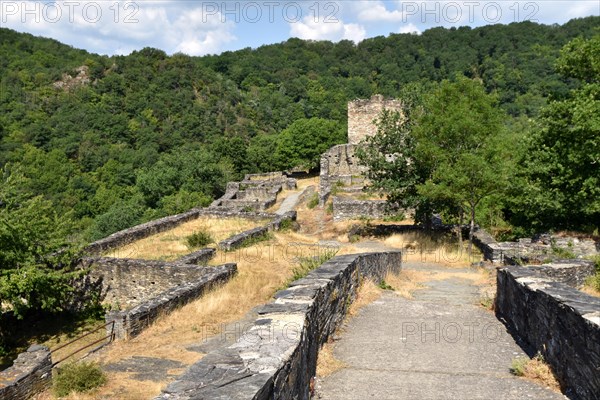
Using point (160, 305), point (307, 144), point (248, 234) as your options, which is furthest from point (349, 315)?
point (307, 144)

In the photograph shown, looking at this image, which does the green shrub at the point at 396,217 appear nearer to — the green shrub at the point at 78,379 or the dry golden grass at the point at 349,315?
the dry golden grass at the point at 349,315

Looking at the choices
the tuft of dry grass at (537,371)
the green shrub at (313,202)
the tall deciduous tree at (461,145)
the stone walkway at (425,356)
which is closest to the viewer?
the stone walkway at (425,356)

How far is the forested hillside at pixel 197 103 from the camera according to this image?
169 feet

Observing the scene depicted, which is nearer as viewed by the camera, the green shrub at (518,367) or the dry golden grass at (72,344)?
the green shrub at (518,367)

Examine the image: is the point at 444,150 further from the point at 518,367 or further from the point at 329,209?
the point at 518,367

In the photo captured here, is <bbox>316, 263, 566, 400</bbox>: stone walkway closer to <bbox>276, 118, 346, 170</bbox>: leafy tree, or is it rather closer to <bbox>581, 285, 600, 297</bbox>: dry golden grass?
<bbox>581, 285, 600, 297</bbox>: dry golden grass

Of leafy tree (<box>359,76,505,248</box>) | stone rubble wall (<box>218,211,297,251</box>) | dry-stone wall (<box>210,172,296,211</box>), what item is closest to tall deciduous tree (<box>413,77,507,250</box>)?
leafy tree (<box>359,76,505,248</box>)

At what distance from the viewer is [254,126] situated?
8350 centimetres

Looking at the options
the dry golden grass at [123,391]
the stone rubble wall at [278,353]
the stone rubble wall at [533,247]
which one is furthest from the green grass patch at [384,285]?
the dry golden grass at [123,391]

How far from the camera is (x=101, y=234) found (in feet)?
136

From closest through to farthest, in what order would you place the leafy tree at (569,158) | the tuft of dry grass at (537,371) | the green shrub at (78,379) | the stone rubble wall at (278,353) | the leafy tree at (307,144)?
1. the stone rubble wall at (278,353)
2. the tuft of dry grass at (537,371)
3. the green shrub at (78,379)
4. the leafy tree at (569,158)
5. the leafy tree at (307,144)

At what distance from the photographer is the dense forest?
52.3 ft

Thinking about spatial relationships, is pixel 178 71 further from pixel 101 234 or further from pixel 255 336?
pixel 255 336

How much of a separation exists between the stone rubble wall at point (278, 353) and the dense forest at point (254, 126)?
7.48 meters
